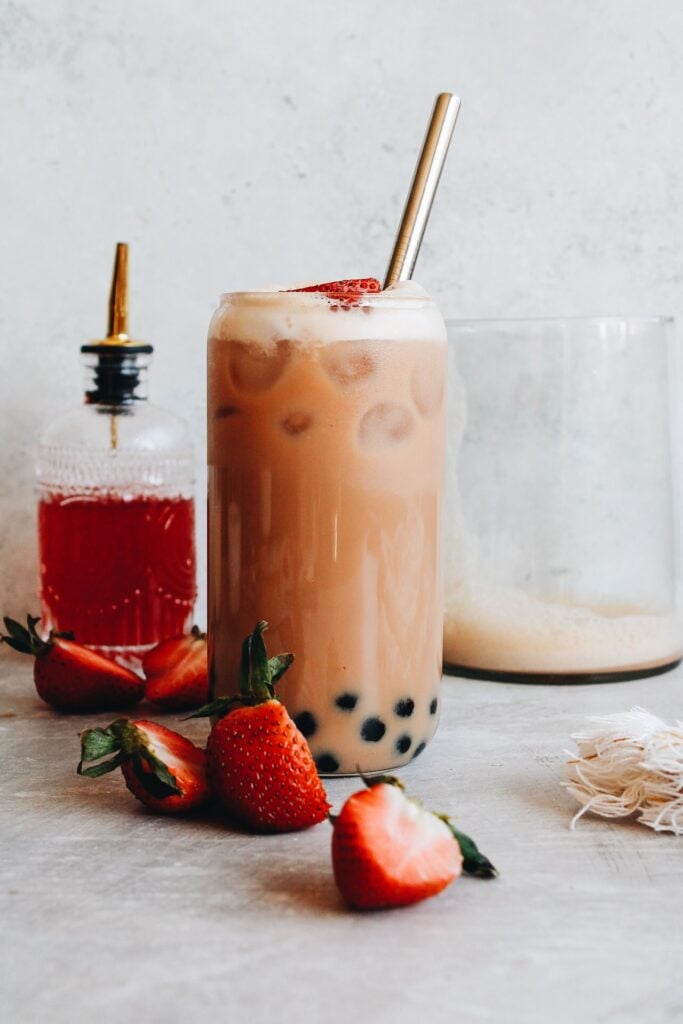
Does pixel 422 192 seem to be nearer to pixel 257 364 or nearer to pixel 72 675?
pixel 257 364

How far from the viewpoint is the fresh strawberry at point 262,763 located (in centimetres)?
75

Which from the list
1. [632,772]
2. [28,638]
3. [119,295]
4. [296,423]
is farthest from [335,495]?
[119,295]

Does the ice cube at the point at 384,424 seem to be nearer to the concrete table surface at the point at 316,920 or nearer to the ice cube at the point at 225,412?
the ice cube at the point at 225,412

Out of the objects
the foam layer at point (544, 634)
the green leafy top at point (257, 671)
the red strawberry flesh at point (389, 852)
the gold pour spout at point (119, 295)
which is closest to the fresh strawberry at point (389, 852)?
the red strawberry flesh at point (389, 852)

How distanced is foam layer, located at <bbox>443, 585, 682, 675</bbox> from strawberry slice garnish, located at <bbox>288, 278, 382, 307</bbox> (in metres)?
0.42

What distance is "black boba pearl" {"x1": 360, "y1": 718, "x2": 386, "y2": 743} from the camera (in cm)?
87

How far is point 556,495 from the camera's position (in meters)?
1.18

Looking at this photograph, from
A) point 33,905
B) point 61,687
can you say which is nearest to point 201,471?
point 61,687

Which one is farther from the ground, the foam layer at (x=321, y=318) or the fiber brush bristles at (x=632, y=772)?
the foam layer at (x=321, y=318)

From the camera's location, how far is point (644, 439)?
3.93 ft

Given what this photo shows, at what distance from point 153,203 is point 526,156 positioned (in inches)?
16.2

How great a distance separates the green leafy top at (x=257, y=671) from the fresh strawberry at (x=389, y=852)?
0.45 feet

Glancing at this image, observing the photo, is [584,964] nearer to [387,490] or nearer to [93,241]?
[387,490]

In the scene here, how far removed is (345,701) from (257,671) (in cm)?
11
